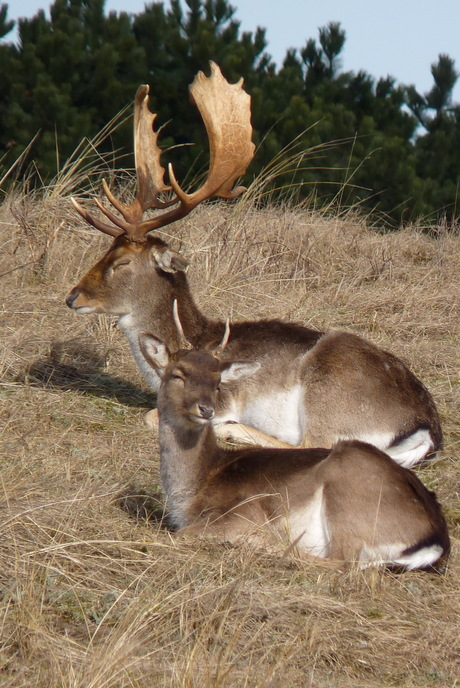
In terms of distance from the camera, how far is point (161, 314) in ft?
23.4

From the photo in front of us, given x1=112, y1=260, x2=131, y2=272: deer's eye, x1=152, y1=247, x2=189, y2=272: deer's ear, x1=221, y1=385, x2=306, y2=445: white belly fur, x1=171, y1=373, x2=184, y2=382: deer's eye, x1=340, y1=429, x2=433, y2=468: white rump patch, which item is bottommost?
x1=221, y1=385, x2=306, y2=445: white belly fur

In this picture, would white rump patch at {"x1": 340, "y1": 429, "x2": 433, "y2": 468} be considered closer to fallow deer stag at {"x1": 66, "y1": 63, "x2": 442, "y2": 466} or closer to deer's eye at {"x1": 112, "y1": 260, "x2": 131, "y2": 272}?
fallow deer stag at {"x1": 66, "y1": 63, "x2": 442, "y2": 466}

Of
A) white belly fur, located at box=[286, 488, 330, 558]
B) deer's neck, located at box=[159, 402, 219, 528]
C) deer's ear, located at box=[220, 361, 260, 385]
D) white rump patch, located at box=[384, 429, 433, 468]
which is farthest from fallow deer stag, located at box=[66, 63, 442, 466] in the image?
white belly fur, located at box=[286, 488, 330, 558]

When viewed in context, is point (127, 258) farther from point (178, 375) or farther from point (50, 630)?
point (50, 630)

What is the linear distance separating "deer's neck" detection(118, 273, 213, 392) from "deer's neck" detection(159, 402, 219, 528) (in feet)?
6.56

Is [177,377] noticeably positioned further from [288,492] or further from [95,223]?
[95,223]

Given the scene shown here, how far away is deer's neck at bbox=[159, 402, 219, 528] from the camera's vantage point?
16.0 ft

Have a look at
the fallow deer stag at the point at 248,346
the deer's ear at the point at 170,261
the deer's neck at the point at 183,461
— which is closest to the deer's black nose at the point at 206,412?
the deer's neck at the point at 183,461

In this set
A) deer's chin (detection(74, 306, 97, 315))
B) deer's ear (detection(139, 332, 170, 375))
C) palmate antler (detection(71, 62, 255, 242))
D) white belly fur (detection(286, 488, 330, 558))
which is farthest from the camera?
palmate antler (detection(71, 62, 255, 242))

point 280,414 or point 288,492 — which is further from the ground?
point 288,492

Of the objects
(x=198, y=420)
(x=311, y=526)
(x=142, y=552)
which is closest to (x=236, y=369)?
(x=198, y=420)

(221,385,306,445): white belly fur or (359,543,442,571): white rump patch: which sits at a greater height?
(359,543,442,571): white rump patch

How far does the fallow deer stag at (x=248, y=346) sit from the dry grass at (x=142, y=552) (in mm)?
392

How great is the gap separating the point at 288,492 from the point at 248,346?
2238mm
